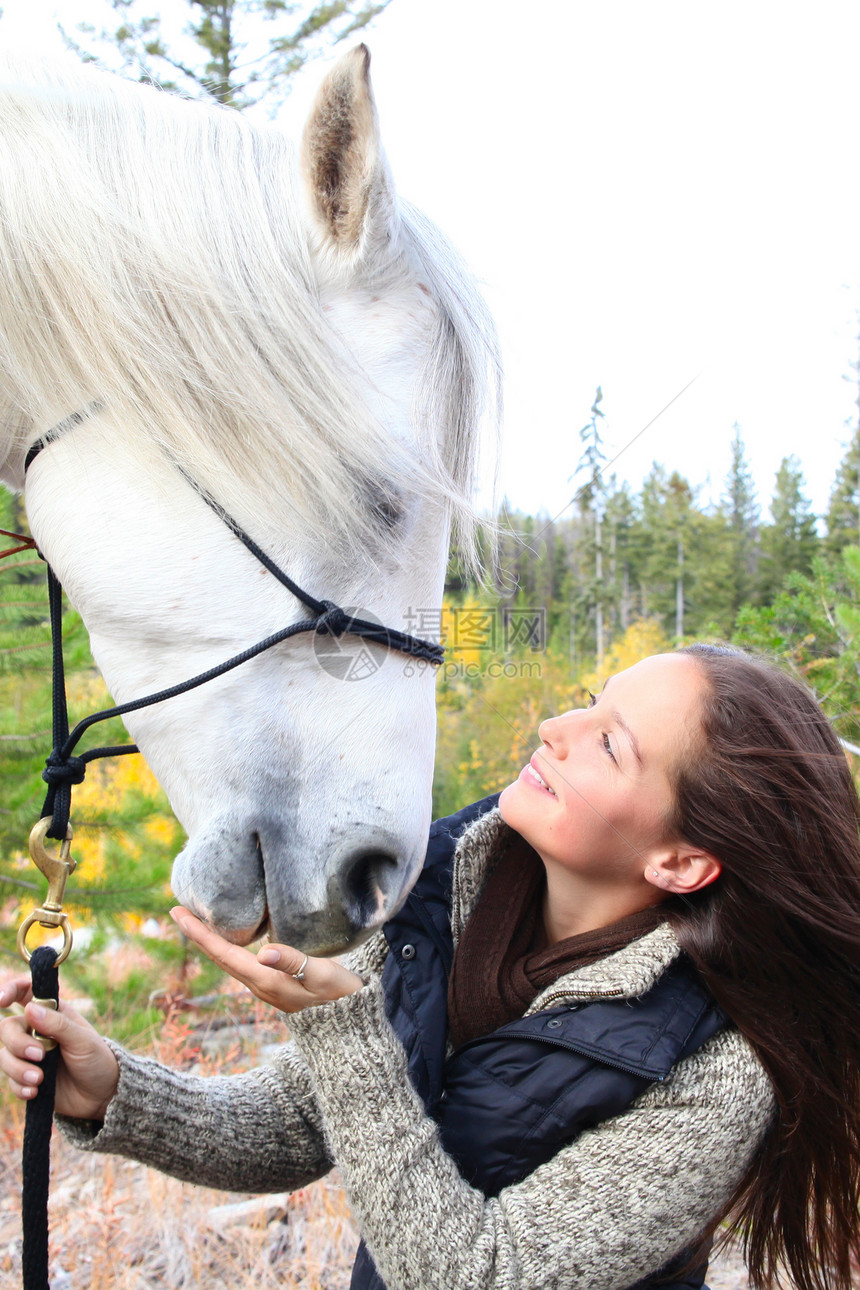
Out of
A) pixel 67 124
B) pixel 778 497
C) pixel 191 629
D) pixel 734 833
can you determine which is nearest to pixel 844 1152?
pixel 734 833

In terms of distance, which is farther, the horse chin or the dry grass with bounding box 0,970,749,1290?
the dry grass with bounding box 0,970,749,1290

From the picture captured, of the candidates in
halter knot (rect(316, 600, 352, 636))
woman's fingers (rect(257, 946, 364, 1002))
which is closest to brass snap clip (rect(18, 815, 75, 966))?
woman's fingers (rect(257, 946, 364, 1002))

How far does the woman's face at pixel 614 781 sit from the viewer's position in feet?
3.95

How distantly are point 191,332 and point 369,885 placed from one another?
2.61 ft

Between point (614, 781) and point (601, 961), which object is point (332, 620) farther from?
point (601, 961)

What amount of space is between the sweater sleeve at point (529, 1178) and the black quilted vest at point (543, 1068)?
0.04 meters

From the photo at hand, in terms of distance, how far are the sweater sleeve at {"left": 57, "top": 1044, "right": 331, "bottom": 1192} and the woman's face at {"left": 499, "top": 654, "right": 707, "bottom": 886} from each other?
640 millimetres

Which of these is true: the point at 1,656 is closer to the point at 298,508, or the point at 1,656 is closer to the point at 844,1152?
the point at 298,508

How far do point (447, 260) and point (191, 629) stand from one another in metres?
0.71

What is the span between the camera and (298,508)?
103 cm

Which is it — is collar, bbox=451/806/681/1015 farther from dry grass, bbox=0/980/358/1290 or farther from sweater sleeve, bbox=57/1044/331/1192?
dry grass, bbox=0/980/358/1290

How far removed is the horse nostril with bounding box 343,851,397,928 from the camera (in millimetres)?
986

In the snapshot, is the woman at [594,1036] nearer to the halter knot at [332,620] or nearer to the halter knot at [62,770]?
the halter knot at [62,770]

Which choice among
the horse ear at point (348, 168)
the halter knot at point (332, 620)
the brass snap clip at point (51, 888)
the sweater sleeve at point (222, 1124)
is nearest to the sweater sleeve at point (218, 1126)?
the sweater sleeve at point (222, 1124)
